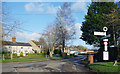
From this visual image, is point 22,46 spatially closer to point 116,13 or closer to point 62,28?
point 62,28

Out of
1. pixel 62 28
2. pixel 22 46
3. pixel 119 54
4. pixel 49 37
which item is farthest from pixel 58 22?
pixel 22 46

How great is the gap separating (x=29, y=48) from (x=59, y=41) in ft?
93.0

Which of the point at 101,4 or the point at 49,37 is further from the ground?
the point at 101,4

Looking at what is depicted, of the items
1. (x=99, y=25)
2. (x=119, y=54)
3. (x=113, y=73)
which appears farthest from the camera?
(x=99, y=25)

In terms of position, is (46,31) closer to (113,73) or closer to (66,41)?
(66,41)

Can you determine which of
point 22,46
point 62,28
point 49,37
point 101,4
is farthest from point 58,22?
point 22,46

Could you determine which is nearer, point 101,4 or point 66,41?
point 101,4

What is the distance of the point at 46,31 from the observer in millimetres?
42406

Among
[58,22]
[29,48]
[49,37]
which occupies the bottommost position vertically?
[29,48]

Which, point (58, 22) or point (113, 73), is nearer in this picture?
point (113, 73)

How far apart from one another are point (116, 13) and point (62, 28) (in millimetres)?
28727

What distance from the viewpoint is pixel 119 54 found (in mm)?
17625

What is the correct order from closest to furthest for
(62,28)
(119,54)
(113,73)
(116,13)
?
(113,73) < (116,13) < (119,54) < (62,28)

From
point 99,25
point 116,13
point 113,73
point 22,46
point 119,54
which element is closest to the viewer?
point 113,73
